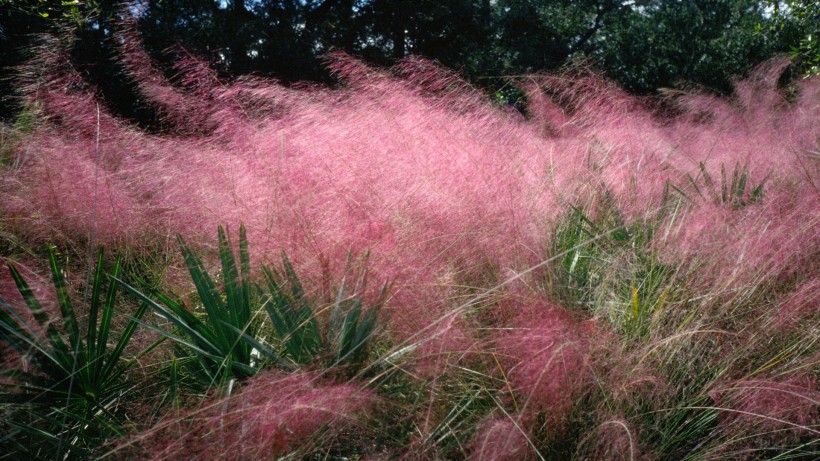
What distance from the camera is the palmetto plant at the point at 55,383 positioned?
121 cm

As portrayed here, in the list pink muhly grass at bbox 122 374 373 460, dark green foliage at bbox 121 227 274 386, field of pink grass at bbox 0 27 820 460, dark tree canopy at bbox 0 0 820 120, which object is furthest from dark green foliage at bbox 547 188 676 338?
dark tree canopy at bbox 0 0 820 120

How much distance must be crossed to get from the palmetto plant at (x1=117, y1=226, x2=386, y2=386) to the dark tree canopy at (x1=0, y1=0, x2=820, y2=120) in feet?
7.02

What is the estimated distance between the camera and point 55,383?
130 cm

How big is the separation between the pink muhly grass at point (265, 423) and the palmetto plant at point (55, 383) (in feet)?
0.63

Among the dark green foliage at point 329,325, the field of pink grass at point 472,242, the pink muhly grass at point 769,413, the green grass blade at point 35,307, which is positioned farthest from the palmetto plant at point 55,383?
the pink muhly grass at point 769,413

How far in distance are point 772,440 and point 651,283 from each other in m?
0.57

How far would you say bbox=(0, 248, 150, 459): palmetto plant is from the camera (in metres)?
1.21

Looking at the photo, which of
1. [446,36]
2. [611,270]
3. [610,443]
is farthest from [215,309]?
[446,36]

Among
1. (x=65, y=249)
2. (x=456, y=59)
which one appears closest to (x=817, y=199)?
(x=65, y=249)

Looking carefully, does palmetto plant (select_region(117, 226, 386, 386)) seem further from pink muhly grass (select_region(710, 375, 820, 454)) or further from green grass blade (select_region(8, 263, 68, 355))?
pink muhly grass (select_region(710, 375, 820, 454))

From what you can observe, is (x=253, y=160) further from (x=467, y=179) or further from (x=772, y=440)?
(x=772, y=440)

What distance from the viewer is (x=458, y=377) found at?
1.42m

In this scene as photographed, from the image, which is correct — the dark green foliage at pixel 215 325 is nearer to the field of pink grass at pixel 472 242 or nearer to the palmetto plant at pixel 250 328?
the palmetto plant at pixel 250 328

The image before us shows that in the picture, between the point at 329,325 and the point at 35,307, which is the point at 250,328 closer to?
the point at 329,325
